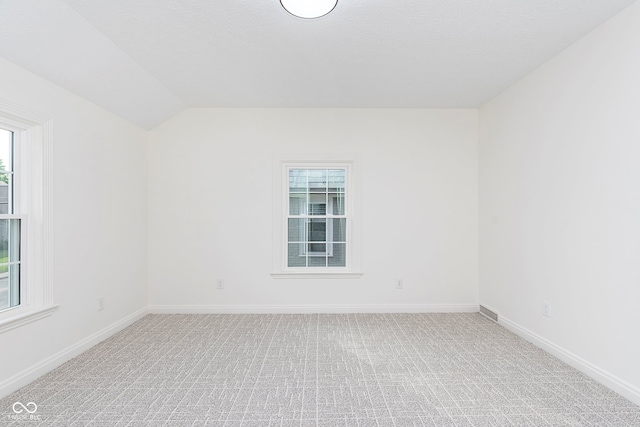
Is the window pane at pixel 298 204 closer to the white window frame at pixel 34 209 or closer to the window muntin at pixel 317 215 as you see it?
the window muntin at pixel 317 215

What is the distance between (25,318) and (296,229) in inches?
107

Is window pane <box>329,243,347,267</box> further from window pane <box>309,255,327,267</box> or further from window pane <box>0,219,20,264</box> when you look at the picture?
window pane <box>0,219,20,264</box>

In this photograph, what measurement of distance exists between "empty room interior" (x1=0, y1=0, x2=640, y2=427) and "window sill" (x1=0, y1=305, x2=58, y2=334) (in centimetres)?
1

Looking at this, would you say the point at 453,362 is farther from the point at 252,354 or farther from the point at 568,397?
the point at 252,354

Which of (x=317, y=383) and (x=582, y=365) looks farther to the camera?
(x=582, y=365)

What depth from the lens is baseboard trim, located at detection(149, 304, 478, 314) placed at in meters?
4.29

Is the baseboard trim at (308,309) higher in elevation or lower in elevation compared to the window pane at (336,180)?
lower

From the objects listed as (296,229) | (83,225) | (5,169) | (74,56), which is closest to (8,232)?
(5,169)

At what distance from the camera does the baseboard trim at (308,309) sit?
4.29m

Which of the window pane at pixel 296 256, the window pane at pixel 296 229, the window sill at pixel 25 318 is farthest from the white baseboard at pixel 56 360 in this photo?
the window pane at pixel 296 229

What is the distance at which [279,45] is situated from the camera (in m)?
2.76

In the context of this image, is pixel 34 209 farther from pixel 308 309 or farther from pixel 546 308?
pixel 546 308

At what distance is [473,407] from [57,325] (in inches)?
125

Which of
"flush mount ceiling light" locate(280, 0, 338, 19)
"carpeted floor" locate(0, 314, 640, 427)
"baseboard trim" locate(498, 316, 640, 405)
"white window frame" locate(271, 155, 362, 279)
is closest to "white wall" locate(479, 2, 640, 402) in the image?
"baseboard trim" locate(498, 316, 640, 405)
